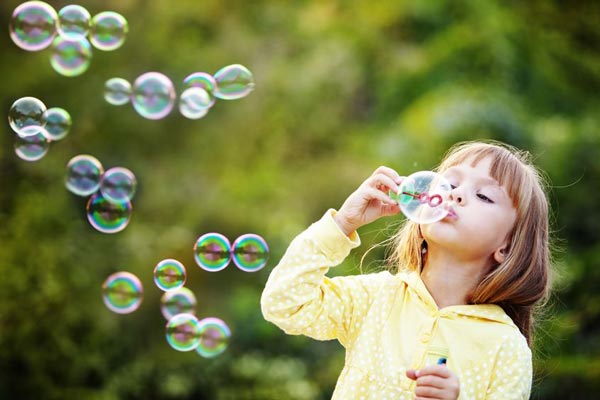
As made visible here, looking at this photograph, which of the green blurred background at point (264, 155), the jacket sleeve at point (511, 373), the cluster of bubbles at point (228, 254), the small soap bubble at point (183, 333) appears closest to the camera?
the jacket sleeve at point (511, 373)

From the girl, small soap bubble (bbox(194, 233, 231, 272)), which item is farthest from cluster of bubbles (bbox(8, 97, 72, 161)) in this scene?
the girl

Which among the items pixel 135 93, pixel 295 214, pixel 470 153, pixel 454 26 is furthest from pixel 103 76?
pixel 470 153

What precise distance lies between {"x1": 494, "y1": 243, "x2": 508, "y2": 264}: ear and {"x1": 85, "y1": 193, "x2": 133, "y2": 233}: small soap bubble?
159 centimetres

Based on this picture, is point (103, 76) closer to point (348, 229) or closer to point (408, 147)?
point (408, 147)

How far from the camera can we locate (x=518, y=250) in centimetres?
224

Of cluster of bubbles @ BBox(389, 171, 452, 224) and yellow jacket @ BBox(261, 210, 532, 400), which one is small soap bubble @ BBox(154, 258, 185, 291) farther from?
cluster of bubbles @ BBox(389, 171, 452, 224)

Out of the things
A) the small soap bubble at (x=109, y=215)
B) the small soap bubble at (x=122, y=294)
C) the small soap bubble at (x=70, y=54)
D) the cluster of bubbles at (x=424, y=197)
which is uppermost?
the small soap bubble at (x=70, y=54)

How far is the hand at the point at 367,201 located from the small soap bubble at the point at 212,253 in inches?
29.2

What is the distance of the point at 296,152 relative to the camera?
9.30 m

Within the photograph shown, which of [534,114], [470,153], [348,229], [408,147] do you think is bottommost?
[348,229]

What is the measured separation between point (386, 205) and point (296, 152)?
7.09 m

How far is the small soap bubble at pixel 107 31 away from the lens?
3.47 metres

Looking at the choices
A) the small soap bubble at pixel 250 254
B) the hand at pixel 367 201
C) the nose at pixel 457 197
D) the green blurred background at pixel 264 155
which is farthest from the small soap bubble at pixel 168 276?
the green blurred background at pixel 264 155

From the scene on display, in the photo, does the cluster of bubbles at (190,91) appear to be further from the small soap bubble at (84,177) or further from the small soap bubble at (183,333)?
the small soap bubble at (183,333)
